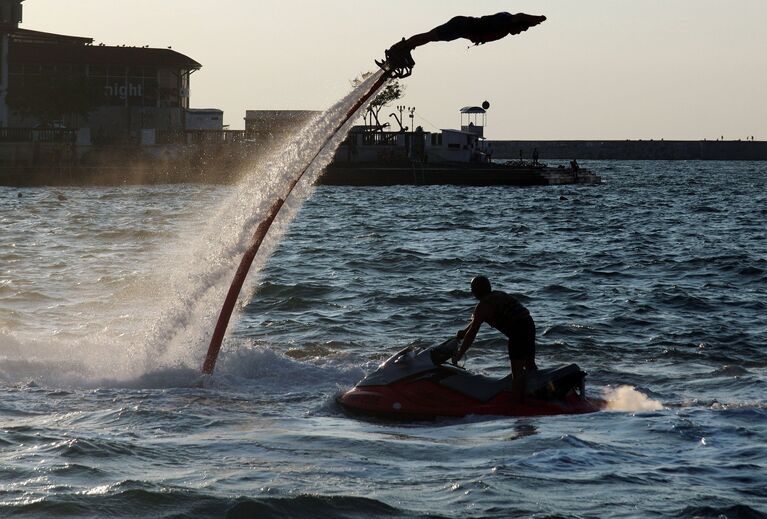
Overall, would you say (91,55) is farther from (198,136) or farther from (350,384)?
(350,384)

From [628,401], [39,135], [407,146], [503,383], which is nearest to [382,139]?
[407,146]

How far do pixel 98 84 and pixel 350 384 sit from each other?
104785 mm

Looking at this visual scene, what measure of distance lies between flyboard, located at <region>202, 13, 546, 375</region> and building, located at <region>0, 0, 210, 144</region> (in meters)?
96.9

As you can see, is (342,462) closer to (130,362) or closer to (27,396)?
(27,396)

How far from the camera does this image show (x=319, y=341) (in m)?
20.2

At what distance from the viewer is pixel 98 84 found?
382 ft

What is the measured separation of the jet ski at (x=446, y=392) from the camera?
13898 mm

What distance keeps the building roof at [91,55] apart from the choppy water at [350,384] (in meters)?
81.8

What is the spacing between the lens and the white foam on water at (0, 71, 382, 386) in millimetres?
16234

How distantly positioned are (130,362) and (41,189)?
247 feet

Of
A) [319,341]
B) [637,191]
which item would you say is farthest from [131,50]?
[319,341]

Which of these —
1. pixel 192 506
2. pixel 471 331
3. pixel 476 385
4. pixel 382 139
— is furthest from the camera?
pixel 382 139

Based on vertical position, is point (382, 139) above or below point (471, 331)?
above

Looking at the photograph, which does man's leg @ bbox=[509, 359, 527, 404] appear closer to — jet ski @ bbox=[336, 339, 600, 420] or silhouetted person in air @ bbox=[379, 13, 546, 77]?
jet ski @ bbox=[336, 339, 600, 420]
